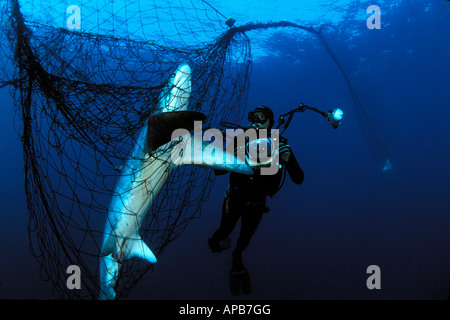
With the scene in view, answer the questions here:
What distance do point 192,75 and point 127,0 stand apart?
39.3 feet

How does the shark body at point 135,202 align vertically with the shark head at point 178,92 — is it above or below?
below

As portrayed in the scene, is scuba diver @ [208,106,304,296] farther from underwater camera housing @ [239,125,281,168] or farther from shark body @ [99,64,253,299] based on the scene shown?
shark body @ [99,64,253,299]

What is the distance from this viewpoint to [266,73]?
30.0 m

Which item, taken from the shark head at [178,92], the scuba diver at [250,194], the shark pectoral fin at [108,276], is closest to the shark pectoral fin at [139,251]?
the shark pectoral fin at [108,276]

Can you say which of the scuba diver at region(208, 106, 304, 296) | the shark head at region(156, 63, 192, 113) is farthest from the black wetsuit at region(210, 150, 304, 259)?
the shark head at region(156, 63, 192, 113)

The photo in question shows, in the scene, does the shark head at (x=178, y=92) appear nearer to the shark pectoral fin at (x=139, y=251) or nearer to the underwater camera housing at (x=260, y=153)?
the underwater camera housing at (x=260, y=153)

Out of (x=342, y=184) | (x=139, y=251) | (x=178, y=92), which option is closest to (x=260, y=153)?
(x=178, y=92)

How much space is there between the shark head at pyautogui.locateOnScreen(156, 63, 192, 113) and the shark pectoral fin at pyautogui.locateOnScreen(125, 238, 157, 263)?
2083 mm

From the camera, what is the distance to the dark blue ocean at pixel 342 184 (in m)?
19.7

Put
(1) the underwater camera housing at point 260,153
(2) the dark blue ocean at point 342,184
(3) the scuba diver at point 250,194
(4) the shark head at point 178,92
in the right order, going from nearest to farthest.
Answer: (1) the underwater camera housing at point 260,153 → (4) the shark head at point 178,92 → (3) the scuba diver at point 250,194 → (2) the dark blue ocean at point 342,184

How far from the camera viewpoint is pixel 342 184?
4916cm

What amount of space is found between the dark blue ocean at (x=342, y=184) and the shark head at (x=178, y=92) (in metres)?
3.63
